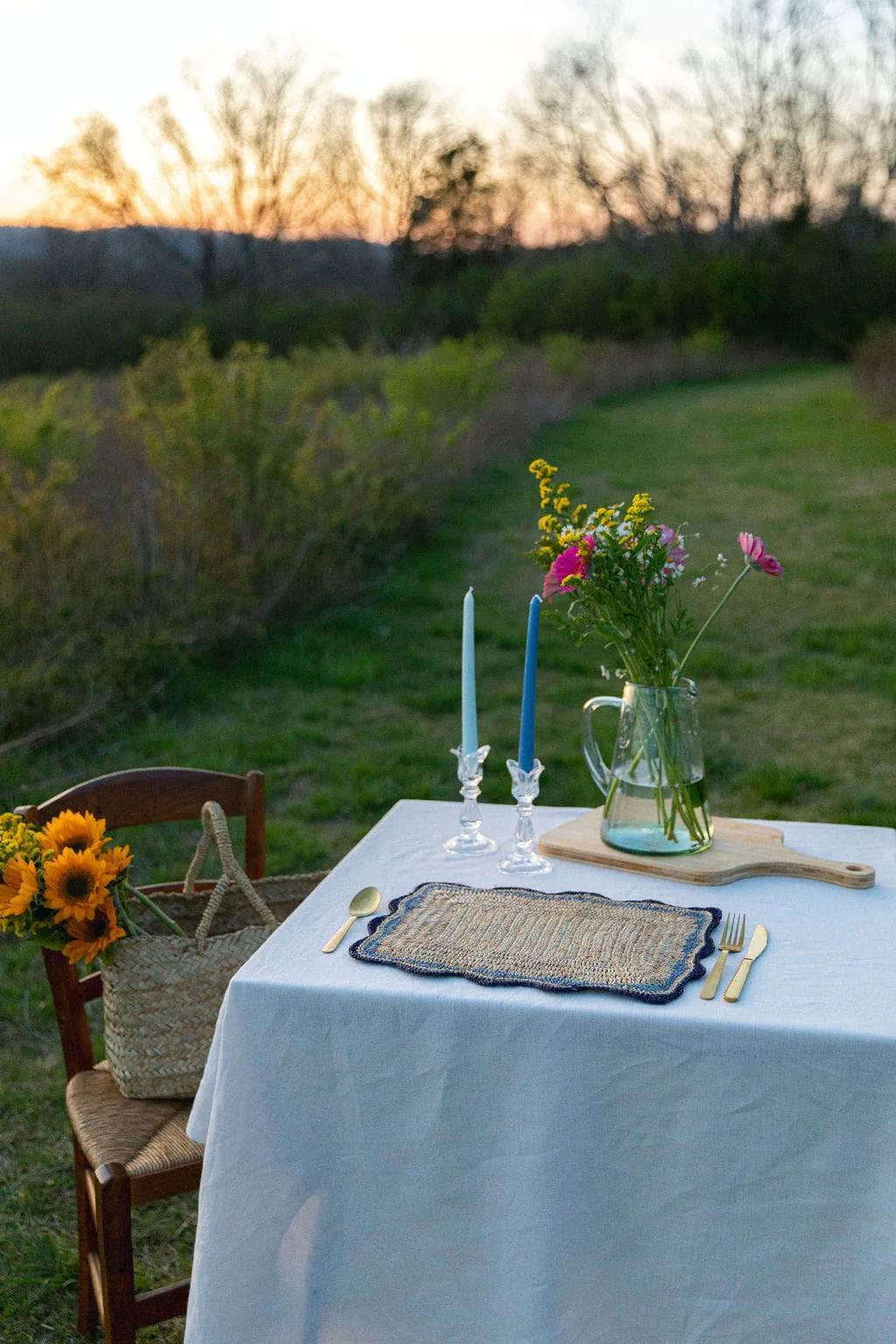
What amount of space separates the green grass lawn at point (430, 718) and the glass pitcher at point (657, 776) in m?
1.39

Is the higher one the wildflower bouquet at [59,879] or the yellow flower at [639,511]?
the yellow flower at [639,511]

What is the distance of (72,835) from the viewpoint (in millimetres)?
1854

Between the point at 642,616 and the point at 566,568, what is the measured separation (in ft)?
0.45

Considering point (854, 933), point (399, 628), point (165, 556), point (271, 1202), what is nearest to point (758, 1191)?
point (854, 933)

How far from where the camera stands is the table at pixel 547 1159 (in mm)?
1418

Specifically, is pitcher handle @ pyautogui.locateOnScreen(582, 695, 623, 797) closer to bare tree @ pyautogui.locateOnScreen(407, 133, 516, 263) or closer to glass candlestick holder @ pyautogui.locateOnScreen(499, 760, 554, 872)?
glass candlestick holder @ pyautogui.locateOnScreen(499, 760, 554, 872)

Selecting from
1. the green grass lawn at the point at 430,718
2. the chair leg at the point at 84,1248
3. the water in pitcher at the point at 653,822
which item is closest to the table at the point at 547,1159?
the water in pitcher at the point at 653,822

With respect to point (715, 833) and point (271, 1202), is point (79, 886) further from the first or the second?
point (715, 833)

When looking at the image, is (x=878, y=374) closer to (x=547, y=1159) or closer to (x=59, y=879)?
(x=59, y=879)

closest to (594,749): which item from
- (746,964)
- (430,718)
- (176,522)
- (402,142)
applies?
(746,964)

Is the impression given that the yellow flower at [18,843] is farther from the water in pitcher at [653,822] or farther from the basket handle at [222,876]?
the water in pitcher at [653,822]

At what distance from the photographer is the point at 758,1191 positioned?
143cm

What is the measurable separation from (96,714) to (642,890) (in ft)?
13.8

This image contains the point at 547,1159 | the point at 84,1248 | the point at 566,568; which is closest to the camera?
the point at 547,1159
